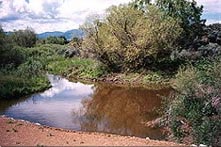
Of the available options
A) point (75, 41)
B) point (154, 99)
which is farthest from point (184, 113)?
point (75, 41)

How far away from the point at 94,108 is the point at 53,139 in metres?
16.0

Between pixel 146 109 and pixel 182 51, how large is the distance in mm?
24017

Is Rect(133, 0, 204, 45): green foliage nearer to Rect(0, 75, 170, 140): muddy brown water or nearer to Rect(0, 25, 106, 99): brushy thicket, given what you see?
Rect(0, 25, 106, 99): brushy thicket

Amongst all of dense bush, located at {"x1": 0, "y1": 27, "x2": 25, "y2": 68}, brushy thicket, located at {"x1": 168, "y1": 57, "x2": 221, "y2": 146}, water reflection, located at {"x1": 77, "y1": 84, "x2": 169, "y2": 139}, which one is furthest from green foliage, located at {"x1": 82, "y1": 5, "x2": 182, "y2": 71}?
brushy thicket, located at {"x1": 168, "y1": 57, "x2": 221, "y2": 146}

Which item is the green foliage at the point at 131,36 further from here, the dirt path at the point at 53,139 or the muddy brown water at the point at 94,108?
the dirt path at the point at 53,139

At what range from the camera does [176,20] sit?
53344 mm

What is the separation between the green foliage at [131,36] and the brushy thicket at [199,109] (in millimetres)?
26225

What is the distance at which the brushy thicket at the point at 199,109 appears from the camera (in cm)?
1683

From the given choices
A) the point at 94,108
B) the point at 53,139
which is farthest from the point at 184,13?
the point at 53,139

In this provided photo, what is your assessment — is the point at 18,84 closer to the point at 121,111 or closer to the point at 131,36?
the point at 121,111

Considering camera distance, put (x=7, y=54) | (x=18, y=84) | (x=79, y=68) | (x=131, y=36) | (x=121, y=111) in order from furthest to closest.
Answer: (x=79, y=68) → (x=131, y=36) → (x=7, y=54) → (x=18, y=84) → (x=121, y=111)

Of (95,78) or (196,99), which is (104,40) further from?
(196,99)

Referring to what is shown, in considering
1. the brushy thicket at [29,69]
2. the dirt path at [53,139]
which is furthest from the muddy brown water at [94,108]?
the dirt path at [53,139]

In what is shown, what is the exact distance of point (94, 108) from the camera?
3141 cm
